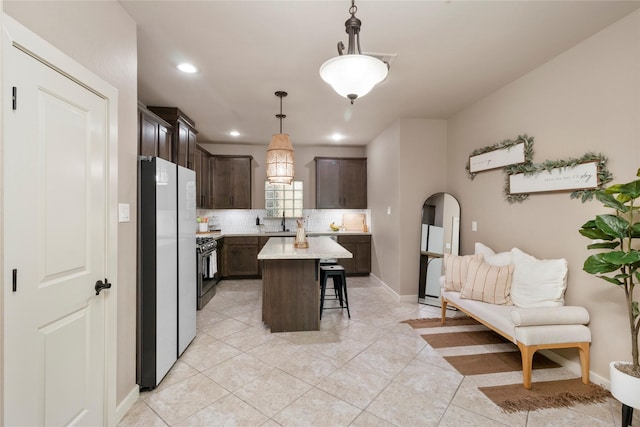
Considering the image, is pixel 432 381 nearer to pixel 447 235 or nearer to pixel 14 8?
pixel 447 235

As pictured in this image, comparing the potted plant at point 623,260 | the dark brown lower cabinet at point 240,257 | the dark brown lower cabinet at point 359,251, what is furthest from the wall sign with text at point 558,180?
the dark brown lower cabinet at point 240,257

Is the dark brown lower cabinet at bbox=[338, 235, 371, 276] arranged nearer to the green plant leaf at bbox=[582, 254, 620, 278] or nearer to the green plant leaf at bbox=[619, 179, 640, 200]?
the green plant leaf at bbox=[582, 254, 620, 278]

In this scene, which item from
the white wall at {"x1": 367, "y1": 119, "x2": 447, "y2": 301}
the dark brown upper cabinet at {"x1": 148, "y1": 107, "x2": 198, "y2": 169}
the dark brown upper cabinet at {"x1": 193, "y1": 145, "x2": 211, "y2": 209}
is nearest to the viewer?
the dark brown upper cabinet at {"x1": 148, "y1": 107, "x2": 198, "y2": 169}

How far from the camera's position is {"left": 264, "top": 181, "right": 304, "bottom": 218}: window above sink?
21.2 feet

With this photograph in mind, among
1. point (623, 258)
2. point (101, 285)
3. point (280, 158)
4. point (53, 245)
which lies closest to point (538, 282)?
point (623, 258)

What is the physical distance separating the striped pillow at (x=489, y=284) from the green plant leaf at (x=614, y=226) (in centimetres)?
104

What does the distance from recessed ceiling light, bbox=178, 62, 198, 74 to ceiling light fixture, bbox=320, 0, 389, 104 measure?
5.93 ft

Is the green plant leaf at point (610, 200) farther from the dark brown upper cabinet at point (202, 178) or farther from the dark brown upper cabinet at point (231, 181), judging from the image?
the dark brown upper cabinet at point (231, 181)

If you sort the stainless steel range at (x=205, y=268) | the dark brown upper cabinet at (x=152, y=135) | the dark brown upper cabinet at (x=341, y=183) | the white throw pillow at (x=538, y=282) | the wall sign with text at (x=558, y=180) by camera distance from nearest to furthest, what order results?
the wall sign with text at (x=558, y=180), the white throw pillow at (x=538, y=282), the dark brown upper cabinet at (x=152, y=135), the stainless steel range at (x=205, y=268), the dark brown upper cabinet at (x=341, y=183)

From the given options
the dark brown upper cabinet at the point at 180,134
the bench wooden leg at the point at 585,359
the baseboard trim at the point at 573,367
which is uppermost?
the dark brown upper cabinet at the point at 180,134

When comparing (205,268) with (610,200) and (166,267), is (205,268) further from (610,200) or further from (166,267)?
(610,200)

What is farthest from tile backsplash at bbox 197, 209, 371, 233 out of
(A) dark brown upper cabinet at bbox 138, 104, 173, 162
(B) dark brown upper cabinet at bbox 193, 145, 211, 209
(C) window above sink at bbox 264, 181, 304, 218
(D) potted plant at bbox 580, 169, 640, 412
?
(D) potted plant at bbox 580, 169, 640, 412

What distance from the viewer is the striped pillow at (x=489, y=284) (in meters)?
2.93

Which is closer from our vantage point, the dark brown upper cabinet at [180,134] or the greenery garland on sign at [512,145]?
the greenery garland on sign at [512,145]
